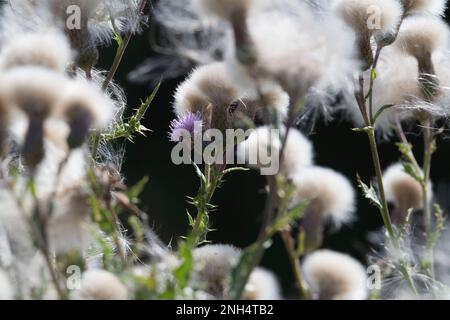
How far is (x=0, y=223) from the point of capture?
0.58 metres

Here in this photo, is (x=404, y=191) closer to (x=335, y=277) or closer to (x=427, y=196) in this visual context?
(x=427, y=196)

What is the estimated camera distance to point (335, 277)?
1.77 ft

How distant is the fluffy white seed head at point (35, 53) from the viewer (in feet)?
1.77

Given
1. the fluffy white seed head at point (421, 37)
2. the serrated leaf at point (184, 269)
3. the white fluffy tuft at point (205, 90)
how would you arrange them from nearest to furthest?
1. the serrated leaf at point (184, 269)
2. the white fluffy tuft at point (205, 90)
3. the fluffy white seed head at point (421, 37)

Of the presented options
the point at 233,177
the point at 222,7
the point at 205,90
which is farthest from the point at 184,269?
the point at 233,177

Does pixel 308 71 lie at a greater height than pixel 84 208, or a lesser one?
greater

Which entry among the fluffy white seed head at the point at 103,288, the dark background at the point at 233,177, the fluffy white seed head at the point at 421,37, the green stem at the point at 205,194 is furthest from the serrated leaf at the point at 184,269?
the dark background at the point at 233,177

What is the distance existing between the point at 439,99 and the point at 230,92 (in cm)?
25

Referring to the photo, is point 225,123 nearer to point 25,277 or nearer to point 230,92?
point 230,92

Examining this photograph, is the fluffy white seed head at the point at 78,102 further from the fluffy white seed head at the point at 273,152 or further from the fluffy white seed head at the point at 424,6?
the fluffy white seed head at the point at 424,6

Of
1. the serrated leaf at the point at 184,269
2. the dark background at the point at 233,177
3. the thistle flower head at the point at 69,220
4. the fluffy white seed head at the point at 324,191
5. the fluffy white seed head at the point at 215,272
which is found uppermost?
the fluffy white seed head at the point at 324,191

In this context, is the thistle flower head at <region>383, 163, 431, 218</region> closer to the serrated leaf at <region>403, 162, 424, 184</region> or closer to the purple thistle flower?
the serrated leaf at <region>403, 162, 424, 184</region>

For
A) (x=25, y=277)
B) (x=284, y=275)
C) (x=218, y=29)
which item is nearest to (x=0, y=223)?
(x=25, y=277)

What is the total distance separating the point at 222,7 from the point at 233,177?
7.32 feet
